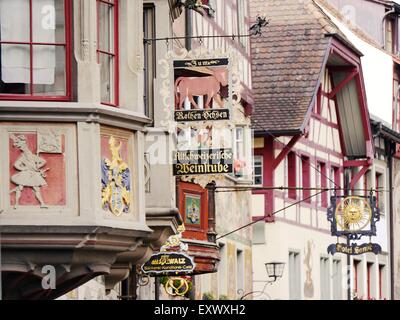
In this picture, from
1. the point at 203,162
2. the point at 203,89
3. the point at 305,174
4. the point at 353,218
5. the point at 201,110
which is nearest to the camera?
the point at 201,110

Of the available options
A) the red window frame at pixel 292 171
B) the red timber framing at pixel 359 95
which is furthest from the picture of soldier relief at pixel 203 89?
the red timber framing at pixel 359 95

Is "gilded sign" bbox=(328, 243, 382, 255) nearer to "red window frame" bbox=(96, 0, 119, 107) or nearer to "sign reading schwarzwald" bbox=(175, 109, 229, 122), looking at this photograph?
"sign reading schwarzwald" bbox=(175, 109, 229, 122)

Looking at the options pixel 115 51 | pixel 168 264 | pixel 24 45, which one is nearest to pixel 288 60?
pixel 168 264

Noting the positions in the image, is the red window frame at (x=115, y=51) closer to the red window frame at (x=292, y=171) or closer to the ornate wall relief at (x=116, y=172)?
the ornate wall relief at (x=116, y=172)

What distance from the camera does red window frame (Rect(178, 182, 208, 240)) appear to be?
27438 mm

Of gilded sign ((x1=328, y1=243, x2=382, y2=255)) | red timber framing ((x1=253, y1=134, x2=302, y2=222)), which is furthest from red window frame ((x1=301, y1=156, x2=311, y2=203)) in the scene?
gilded sign ((x1=328, y1=243, x2=382, y2=255))

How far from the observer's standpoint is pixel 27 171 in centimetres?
1532

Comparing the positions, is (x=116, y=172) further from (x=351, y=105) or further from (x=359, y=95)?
(x=351, y=105)

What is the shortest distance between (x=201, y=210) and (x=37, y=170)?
13301 millimetres

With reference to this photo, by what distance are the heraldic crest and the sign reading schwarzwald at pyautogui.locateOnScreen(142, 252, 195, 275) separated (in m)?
7.57

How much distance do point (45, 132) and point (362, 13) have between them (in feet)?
135
